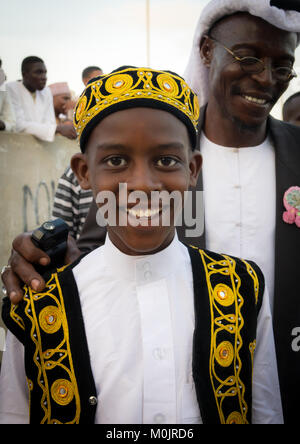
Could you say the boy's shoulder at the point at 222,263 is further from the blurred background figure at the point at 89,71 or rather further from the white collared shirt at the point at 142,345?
the blurred background figure at the point at 89,71

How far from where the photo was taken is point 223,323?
1.51 metres

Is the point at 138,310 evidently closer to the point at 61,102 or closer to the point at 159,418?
the point at 159,418

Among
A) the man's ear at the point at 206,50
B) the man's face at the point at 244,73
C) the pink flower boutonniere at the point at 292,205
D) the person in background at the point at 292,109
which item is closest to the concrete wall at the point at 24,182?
the person in background at the point at 292,109

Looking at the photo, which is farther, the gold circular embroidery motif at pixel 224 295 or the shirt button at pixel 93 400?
the gold circular embroidery motif at pixel 224 295

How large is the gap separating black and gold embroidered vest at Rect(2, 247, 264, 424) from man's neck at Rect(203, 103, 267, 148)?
3.42 feet

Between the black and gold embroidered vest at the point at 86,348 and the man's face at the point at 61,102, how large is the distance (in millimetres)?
6724

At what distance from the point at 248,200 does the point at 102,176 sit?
1.11 meters

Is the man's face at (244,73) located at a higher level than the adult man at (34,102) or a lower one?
lower

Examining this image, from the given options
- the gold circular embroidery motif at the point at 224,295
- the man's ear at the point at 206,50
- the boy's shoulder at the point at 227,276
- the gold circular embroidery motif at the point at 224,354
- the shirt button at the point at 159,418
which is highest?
the man's ear at the point at 206,50

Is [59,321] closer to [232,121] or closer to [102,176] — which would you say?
[102,176]

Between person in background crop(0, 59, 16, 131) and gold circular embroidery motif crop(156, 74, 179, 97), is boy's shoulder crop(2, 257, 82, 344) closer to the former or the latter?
gold circular embroidery motif crop(156, 74, 179, 97)

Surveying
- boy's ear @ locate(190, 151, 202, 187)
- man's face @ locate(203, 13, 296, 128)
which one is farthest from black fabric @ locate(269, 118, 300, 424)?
boy's ear @ locate(190, 151, 202, 187)

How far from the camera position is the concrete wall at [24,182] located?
17.2 feet

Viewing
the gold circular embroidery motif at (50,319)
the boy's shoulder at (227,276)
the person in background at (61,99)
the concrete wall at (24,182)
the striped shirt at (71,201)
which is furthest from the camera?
the person in background at (61,99)
